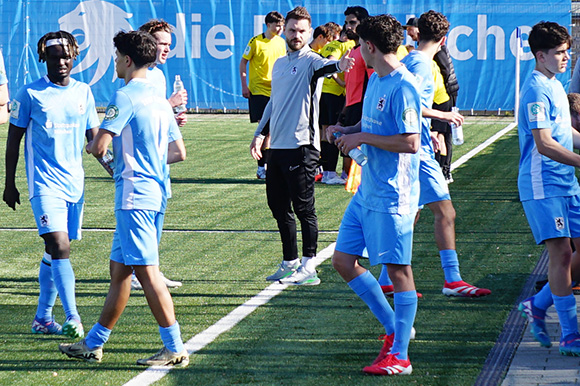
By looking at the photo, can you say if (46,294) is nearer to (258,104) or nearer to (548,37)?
(548,37)

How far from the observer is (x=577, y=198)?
5562 millimetres

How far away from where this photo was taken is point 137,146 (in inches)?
204

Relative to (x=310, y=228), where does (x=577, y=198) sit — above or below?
above

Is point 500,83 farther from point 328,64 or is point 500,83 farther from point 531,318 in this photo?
point 531,318

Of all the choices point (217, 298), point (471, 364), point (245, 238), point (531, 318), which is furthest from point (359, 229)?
point (245, 238)

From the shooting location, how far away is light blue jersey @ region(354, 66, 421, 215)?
5.05m

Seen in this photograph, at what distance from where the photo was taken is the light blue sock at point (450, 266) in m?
7.04

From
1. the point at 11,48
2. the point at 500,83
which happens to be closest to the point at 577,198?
the point at 500,83

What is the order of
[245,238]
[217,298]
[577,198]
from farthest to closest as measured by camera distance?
[245,238] < [217,298] < [577,198]

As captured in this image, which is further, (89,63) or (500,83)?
(89,63)

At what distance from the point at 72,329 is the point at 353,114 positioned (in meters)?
6.78

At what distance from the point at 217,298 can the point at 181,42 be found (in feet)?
61.3

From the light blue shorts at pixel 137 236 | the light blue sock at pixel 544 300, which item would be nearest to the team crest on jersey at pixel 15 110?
the light blue shorts at pixel 137 236

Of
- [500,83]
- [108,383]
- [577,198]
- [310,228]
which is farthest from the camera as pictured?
[500,83]
